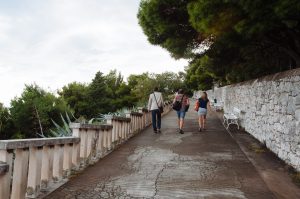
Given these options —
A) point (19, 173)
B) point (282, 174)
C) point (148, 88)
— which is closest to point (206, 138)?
point (282, 174)

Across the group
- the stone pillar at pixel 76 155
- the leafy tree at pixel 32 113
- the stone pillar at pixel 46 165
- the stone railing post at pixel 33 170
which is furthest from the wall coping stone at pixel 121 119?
the leafy tree at pixel 32 113

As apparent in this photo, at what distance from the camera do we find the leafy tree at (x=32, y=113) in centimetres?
2403

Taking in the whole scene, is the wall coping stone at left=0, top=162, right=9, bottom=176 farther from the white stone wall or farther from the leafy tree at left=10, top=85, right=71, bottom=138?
the leafy tree at left=10, top=85, right=71, bottom=138

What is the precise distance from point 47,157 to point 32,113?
65.2ft

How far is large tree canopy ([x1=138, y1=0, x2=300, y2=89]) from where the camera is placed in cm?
876

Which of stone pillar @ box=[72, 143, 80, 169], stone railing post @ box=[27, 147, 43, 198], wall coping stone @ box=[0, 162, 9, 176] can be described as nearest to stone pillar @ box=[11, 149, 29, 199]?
stone railing post @ box=[27, 147, 43, 198]

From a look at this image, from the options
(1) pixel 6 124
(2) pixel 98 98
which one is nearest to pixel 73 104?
(2) pixel 98 98

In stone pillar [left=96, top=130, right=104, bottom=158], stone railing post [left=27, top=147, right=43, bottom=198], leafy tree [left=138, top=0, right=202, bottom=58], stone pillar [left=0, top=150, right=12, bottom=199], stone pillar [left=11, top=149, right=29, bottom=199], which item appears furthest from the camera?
leafy tree [left=138, top=0, right=202, bottom=58]

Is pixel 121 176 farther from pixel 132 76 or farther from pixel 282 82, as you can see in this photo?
pixel 132 76

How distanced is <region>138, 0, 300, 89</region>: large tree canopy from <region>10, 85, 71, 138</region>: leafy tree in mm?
11461

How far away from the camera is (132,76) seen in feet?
220

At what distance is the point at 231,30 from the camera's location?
10.1 m

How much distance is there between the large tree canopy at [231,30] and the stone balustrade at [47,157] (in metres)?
4.05

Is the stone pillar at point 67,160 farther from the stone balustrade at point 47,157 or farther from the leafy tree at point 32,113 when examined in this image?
the leafy tree at point 32,113
